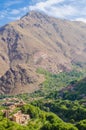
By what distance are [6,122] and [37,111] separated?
25.5 metres

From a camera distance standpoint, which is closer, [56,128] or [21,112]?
[56,128]

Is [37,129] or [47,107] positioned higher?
[37,129]

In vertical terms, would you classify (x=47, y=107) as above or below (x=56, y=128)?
below

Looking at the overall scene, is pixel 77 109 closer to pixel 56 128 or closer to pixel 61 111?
pixel 61 111

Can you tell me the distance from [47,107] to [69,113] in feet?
108

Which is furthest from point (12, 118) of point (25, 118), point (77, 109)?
point (77, 109)

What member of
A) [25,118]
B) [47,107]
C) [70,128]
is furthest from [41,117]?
[47,107]

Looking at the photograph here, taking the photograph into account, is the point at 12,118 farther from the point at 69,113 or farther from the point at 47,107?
the point at 47,107

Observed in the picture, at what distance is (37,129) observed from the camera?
332 ft

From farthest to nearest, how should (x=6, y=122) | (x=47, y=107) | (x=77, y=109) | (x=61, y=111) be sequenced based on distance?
1. (x=47, y=107)
2. (x=61, y=111)
3. (x=77, y=109)
4. (x=6, y=122)

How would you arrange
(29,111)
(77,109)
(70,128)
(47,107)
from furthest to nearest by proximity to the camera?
1. (47,107)
2. (77,109)
3. (29,111)
4. (70,128)

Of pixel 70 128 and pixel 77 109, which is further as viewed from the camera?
pixel 77 109

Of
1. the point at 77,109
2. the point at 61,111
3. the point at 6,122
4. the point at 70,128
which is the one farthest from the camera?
the point at 61,111

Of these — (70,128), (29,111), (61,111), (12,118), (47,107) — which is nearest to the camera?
(70,128)
